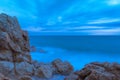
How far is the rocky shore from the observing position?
Result: 10.0 metres

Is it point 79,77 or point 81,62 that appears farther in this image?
point 81,62

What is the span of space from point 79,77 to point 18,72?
168 inches

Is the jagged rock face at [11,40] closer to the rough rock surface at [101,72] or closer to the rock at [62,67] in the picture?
the rock at [62,67]

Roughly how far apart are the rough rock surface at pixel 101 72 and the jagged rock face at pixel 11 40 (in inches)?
196

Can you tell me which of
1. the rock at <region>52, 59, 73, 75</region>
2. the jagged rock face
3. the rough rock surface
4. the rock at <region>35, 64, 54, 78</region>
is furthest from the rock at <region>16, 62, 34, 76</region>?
the rough rock surface

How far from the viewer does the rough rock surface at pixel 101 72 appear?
8.76m

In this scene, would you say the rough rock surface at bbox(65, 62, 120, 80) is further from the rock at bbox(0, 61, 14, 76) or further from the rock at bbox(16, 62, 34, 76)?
the rock at bbox(0, 61, 14, 76)

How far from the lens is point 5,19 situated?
13062 mm

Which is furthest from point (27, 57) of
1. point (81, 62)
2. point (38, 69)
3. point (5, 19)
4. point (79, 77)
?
point (81, 62)

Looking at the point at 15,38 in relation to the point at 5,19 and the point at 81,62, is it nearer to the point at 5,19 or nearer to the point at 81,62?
the point at 5,19

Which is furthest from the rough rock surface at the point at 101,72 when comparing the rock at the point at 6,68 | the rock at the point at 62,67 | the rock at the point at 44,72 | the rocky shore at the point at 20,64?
the rock at the point at 6,68

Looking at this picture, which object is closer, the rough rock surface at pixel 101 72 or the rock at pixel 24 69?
the rough rock surface at pixel 101 72

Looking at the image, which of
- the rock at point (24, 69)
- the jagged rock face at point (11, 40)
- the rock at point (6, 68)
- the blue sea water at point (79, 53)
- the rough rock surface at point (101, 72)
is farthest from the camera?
the blue sea water at point (79, 53)

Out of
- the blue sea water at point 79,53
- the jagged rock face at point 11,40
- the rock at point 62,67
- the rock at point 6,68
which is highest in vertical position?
the jagged rock face at point 11,40
